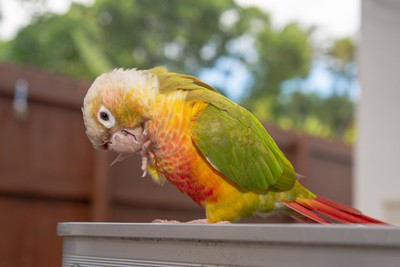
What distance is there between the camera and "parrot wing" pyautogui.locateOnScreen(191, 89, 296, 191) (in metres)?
0.60

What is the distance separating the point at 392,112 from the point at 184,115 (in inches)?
70.2

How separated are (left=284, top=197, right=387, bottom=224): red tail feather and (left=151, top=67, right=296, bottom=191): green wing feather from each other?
34 millimetres

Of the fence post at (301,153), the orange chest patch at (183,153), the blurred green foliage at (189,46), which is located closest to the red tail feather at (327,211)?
the orange chest patch at (183,153)

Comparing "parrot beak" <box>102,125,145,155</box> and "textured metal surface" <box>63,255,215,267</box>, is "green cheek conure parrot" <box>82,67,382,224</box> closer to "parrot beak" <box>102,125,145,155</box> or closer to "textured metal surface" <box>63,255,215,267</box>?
"parrot beak" <box>102,125,145,155</box>

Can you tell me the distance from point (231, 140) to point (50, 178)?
5.70 feet

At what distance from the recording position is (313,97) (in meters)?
10.2

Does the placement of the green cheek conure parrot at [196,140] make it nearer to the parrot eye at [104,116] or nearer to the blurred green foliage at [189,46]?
the parrot eye at [104,116]

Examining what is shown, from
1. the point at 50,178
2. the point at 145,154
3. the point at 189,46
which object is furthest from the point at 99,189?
the point at 189,46

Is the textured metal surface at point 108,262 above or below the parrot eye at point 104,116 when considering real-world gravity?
below

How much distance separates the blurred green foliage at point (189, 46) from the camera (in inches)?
279

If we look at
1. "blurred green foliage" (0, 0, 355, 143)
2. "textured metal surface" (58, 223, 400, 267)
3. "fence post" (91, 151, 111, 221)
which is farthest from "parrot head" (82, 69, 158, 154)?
"blurred green foliage" (0, 0, 355, 143)

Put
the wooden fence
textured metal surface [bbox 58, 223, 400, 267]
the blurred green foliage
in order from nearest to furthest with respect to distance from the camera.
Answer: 1. textured metal surface [bbox 58, 223, 400, 267]
2. the wooden fence
3. the blurred green foliage

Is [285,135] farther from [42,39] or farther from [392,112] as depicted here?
[42,39]

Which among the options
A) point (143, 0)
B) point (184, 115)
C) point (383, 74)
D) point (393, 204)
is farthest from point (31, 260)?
point (143, 0)
